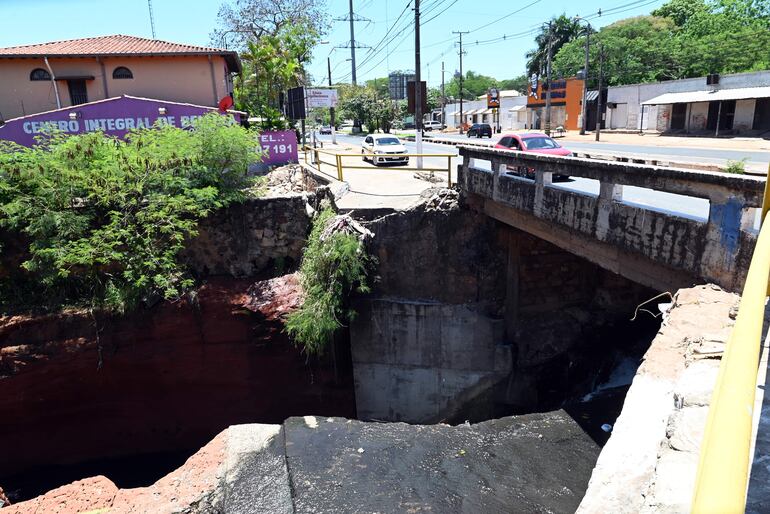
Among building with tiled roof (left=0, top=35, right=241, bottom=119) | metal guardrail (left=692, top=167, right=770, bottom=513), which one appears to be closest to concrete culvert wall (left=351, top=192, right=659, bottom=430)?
metal guardrail (left=692, top=167, right=770, bottom=513)

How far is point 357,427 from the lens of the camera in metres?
7.61

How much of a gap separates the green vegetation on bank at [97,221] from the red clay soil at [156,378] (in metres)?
0.70

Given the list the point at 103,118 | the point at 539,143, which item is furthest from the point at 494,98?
the point at 103,118

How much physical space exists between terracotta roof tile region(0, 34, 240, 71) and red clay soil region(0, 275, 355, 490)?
13.6 meters

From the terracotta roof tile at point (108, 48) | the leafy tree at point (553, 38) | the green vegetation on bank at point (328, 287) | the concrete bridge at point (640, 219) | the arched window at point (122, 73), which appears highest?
the leafy tree at point (553, 38)

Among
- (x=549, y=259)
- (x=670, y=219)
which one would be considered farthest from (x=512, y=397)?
(x=670, y=219)

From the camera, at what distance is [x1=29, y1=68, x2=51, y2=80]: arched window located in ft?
73.0

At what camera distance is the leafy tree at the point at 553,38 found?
73.7 m

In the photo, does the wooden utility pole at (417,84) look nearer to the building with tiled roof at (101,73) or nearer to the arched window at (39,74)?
the building with tiled roof at (101,73)

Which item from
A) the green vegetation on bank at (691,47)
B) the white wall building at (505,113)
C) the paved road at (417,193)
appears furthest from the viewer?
the white wall building at (505,113)

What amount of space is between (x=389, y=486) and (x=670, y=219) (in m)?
4.86

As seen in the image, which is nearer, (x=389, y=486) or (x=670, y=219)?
(x=389, y=486)

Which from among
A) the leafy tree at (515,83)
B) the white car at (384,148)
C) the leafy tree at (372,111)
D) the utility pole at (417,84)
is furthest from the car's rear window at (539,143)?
the leafy tree at (515,83)

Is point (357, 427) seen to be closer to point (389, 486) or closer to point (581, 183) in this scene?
point (389, 486)
